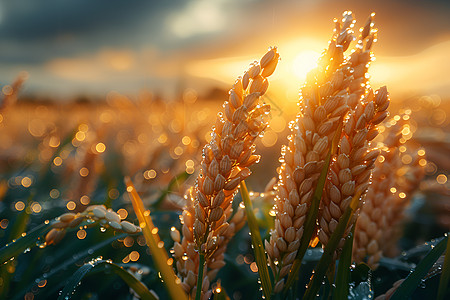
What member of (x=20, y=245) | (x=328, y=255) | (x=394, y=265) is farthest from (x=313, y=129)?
(x=394, y=265)

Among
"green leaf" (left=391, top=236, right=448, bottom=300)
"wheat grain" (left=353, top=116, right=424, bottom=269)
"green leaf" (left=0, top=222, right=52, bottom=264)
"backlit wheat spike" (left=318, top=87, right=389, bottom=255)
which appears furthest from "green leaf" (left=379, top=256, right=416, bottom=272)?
"green leaf" (left=0, top=222, right=52, bottom=264)

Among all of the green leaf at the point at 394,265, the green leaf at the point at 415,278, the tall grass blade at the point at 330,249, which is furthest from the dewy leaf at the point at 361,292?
the green leaf at the point at 394,265

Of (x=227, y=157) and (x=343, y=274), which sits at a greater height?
(x=227, y=157)

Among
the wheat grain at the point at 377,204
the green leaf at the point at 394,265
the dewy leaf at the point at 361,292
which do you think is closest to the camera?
the dewy leaf at the point at 361,292

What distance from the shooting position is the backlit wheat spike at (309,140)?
0.78 metres

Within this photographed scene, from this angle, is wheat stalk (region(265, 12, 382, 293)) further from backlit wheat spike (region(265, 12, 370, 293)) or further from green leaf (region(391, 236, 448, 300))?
green leaf (region(391, 236, 448, 300))

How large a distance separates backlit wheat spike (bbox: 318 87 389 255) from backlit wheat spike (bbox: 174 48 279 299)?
0.19m

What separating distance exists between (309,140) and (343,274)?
338 millimetres

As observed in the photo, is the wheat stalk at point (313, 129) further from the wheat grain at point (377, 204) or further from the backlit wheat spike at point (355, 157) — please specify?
the wheat grain at point (377, 204)

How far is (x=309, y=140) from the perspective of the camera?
82 cm

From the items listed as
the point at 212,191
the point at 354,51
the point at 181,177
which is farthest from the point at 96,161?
the point at 354,51

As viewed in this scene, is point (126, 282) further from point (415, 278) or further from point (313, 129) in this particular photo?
point (415, 278)

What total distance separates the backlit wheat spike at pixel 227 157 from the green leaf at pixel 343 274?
290mm

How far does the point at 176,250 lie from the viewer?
0.95 meters
